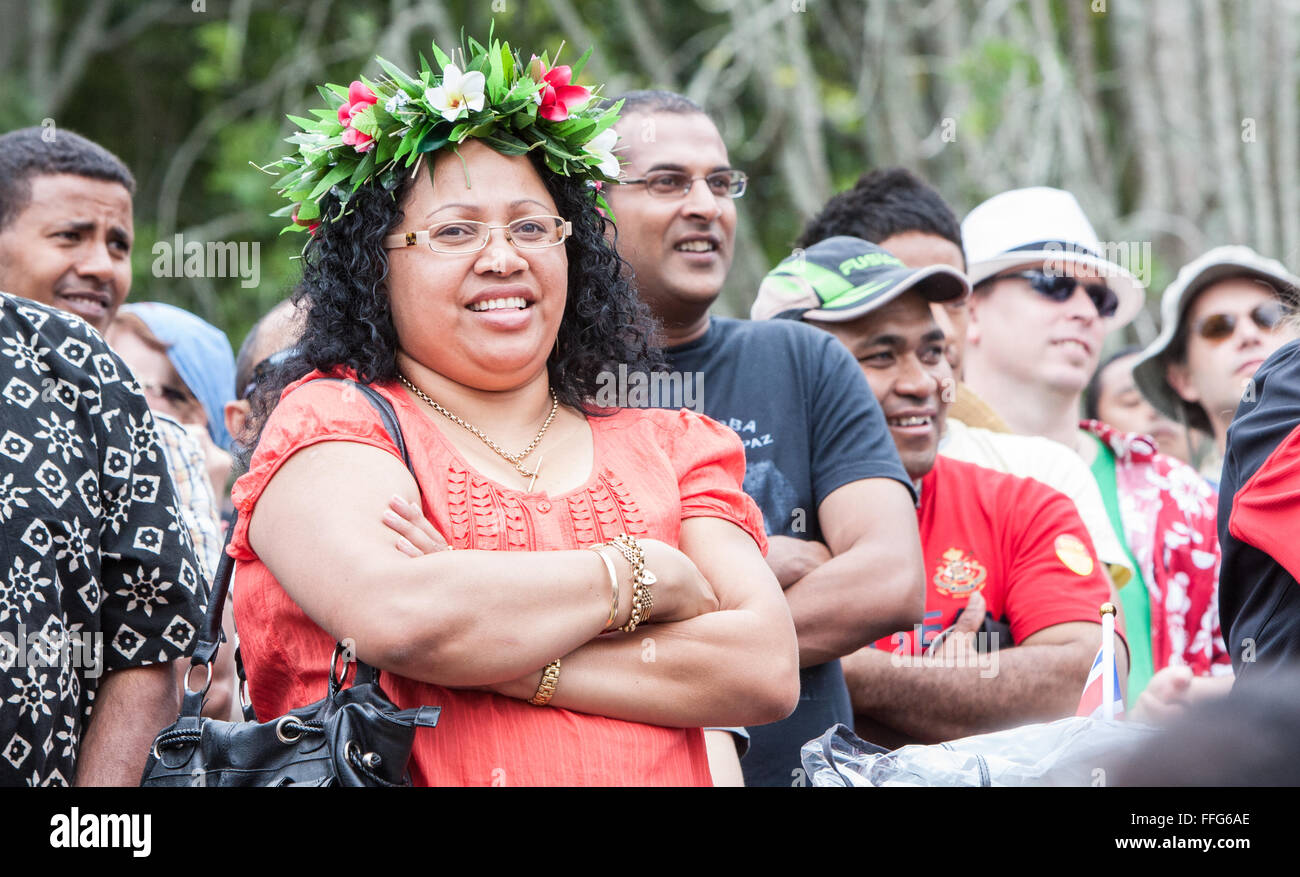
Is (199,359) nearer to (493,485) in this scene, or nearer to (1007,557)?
(493,485)

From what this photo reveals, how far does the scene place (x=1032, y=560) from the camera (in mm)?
3721

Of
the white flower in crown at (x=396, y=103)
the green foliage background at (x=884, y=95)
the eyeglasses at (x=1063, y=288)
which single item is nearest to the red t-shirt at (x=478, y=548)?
the white flower in crown at (x=396, y=103)

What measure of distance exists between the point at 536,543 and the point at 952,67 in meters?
7.23

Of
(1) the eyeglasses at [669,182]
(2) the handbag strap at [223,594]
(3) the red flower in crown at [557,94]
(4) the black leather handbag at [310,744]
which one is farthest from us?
(1) the eyeglasses at [669,182]

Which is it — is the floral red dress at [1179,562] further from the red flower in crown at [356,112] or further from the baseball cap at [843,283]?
the red flower in crown at [356,112]

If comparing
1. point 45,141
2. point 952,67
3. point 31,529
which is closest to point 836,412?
point 31,529

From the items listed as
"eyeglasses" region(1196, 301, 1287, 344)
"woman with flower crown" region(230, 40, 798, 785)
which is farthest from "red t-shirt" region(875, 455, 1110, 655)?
"eyeglasses" region(1196, 301, 1287, 344)

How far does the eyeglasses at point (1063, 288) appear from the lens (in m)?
4.95

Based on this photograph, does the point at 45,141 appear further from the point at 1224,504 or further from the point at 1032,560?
the point at 1224,504

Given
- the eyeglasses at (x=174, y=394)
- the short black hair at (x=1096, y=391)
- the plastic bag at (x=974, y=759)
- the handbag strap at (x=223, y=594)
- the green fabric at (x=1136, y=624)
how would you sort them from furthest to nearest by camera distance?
the short black hair at (x=1096, y=391), the eyeglasses at (x=174, y=394), the green fabric at (x=1136, y=624), the handbag strap at (x=223, y=594), the plastic bag at (x=974, y=759)

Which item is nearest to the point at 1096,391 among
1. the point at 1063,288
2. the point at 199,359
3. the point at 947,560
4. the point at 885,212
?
the point at 1063,288

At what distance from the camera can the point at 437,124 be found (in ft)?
8.81

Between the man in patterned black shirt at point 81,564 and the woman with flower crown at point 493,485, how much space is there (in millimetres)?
309

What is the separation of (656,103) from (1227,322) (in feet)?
7.21
